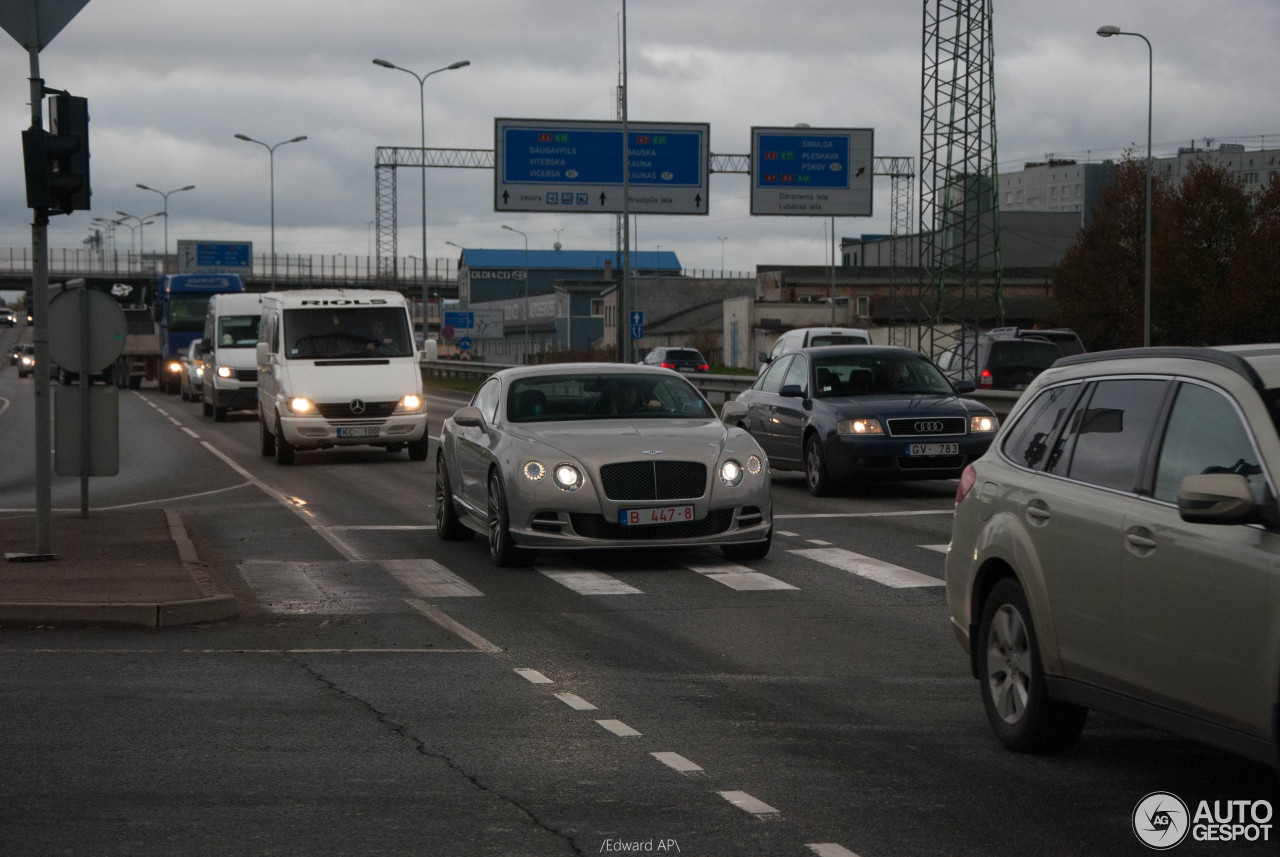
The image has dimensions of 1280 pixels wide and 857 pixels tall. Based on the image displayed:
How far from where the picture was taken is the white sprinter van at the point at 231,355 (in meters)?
35.2

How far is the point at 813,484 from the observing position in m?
17.7

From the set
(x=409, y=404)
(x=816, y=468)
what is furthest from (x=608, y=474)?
(x=409, y=404)

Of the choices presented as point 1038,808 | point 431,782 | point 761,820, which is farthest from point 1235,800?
point 431,782

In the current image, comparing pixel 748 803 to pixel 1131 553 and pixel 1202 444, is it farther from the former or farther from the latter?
pixel 1202 444

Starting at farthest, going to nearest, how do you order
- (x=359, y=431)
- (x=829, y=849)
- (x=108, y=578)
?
(x=359, y=431) < (x=108, y=578) < (x=829, y=849)

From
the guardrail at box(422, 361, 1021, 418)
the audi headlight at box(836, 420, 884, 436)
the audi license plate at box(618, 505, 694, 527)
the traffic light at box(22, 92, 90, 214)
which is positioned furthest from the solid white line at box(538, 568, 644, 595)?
the guardrail at box(422, 361, 1021, 418)

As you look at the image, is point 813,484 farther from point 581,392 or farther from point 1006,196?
point 1006,196

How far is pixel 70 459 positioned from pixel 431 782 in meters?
8.10

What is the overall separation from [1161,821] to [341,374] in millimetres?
18679

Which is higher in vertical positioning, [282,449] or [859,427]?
[859,427]

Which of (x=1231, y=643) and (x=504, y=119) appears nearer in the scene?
(x=1231, y=643)

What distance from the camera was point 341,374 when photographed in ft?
75.0

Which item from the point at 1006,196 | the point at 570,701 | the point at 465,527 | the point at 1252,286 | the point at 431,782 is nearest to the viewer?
Result: the point at 431,782

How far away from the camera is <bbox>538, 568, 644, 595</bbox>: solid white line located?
1094 cm
